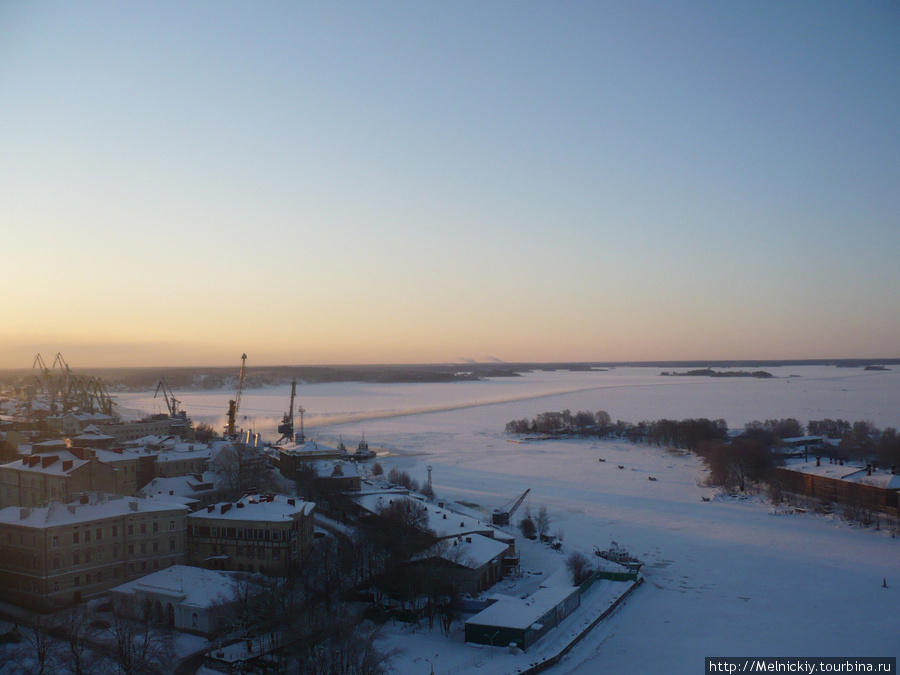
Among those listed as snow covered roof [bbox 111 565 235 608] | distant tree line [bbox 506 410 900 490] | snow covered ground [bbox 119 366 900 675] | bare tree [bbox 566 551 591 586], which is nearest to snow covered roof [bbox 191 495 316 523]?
snow covered roof [bbox 111 565 235 608]

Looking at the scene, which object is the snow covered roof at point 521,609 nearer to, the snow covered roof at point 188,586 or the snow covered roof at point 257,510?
the snow covered roof at point 188,586

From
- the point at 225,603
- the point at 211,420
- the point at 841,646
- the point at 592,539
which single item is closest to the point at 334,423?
the point at 211,420

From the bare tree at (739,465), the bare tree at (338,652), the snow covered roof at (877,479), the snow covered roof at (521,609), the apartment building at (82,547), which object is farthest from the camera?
the bare tree at (739,465)

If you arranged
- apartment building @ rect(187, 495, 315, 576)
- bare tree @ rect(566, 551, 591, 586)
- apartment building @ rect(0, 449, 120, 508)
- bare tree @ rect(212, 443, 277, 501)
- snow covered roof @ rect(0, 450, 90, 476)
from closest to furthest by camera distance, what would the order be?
apartment building @ rect(187, 495, 315, 576) < bare tree @ rect(566, 551, 591, 586) < apartment building @ rect(0, 449, 120, 508) < snow covered roof @ rect(0, 450, 90, 476) < bare tree @ rect(212, 443, 277, 501)

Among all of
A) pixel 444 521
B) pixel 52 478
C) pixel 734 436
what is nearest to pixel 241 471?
pixel 52 478

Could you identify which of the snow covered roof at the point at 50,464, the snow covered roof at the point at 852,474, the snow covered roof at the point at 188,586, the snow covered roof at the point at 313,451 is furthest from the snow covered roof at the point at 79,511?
the snow covered roof at the point at 852,474

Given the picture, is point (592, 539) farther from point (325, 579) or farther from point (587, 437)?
point (587, 437)

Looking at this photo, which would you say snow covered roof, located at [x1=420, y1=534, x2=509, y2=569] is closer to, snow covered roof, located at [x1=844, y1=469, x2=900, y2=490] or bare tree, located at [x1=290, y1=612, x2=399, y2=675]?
bare tree, located at [x1=290, y1=612, x2=399, y2=675]
